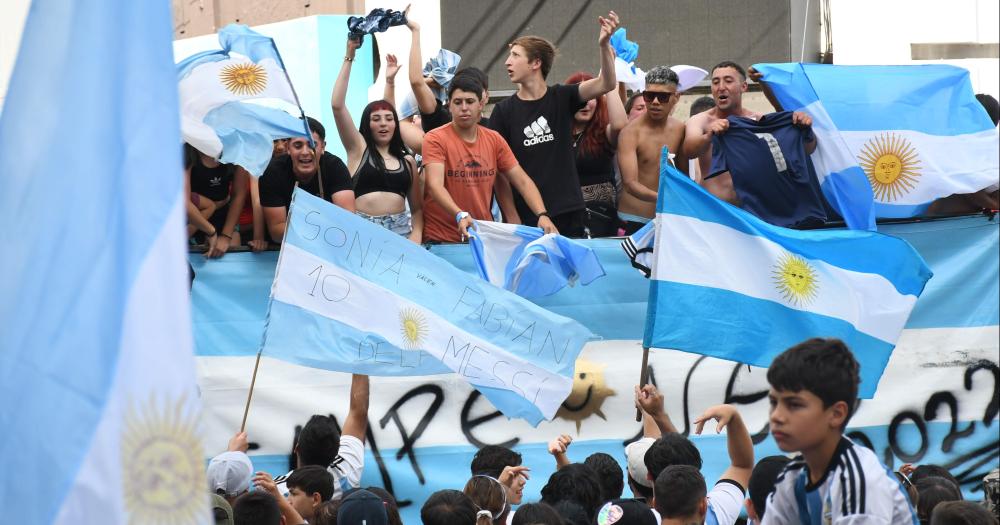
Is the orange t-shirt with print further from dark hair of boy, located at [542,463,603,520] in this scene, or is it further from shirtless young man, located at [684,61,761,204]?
dark hair of boy, located at [542,463,603,520]

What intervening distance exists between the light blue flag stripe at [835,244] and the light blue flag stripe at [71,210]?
417 cm

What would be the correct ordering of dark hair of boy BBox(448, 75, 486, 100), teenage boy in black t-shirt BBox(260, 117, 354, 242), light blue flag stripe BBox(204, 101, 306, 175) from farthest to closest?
dark hair of boy BBox(448, 75, 486, 100), teenage boy in black t-shirt BBox(260, 117, 354, 242), light blue flag stripe BBox(204, 101, 306, 175)

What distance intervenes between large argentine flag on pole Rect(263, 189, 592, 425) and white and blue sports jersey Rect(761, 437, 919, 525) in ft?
10.5

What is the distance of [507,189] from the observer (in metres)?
8.25

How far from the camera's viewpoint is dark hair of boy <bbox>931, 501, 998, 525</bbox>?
14.6ft

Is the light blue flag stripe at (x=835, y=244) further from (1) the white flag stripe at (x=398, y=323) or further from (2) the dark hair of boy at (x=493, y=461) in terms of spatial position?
(2) the dark hair of boy at (x=493, y=461)

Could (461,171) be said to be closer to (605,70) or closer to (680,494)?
(605,70)

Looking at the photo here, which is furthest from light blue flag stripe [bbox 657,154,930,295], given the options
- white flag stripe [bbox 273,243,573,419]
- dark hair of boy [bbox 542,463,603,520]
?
dark hair of boy [bbox 542,463,603,520]

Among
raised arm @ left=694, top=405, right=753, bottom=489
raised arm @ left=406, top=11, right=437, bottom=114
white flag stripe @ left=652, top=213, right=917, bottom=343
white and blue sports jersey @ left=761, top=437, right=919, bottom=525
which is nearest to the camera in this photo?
white and blue sports jersey @ left=761, top=437, right=919, bottom=525

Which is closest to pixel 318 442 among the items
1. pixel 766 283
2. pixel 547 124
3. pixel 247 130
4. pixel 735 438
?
pixel 735 438

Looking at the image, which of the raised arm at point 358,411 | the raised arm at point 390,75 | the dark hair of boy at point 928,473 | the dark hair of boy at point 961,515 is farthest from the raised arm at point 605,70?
the dark hair of boy at point 961,515

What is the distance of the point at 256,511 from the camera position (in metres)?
4.60

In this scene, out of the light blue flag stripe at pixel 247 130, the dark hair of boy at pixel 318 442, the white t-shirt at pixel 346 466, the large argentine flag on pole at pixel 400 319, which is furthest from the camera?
the light blue flag stripe at pixel 247 130

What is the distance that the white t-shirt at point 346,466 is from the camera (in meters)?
6.12
